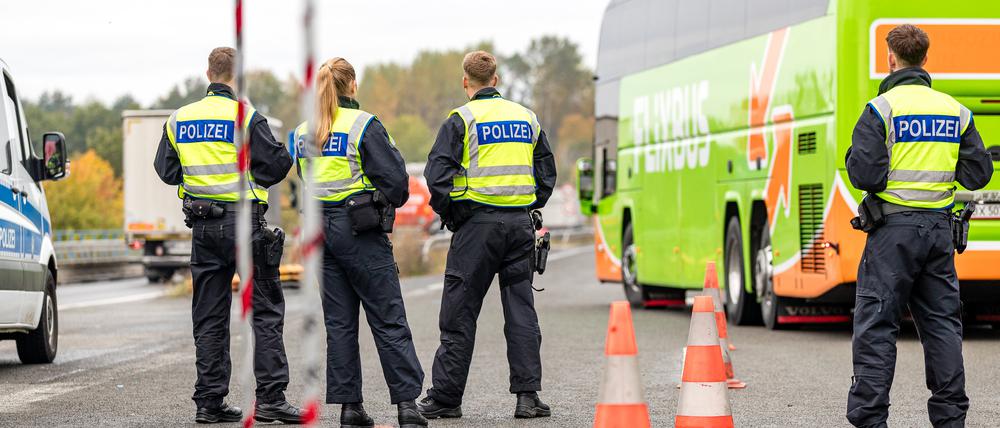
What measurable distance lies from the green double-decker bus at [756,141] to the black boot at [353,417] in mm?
7290

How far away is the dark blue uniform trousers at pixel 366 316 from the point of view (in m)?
8.57

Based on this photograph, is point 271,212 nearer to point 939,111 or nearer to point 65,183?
point 939,111

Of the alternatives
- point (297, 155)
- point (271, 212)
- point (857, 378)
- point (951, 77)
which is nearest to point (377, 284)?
point (297, 155)

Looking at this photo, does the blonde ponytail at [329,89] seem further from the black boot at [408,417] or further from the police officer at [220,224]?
the black boot at [408,417]

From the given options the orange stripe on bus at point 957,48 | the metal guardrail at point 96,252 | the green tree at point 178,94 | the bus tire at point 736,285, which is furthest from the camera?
the green tree at point 178,94

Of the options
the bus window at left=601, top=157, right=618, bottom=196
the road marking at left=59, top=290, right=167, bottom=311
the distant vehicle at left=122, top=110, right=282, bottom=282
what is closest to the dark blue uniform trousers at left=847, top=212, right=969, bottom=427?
the bus window at left=601, top=157, right=618, bottom=196

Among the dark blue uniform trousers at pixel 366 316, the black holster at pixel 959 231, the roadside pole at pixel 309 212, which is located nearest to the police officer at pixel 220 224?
the dark blue uniform trousers at pixel 366 316

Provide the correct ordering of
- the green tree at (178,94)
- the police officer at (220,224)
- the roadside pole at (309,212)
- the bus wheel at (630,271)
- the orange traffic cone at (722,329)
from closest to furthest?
the roadside pole at (309,212)
the police officer at (220,224)
the orange traffic cone at (722,329)
the bus wheel at (630,271)
the green tree at (178,94)

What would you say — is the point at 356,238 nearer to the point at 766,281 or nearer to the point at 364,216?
the point at 364,216

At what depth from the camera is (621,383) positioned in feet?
23.3

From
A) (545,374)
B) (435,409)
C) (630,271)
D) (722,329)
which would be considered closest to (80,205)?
(630,271)

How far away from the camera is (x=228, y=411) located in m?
9.24

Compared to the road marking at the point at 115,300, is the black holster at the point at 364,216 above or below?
above

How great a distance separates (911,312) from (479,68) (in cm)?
264
